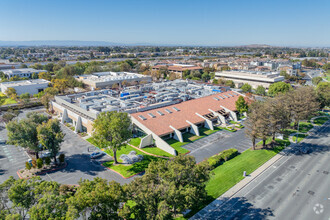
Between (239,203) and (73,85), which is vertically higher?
(73,85)

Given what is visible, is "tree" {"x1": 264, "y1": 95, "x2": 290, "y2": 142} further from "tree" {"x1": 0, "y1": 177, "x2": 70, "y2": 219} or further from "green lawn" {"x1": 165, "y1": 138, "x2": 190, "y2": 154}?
"tree" {"x1": 0, "y1": 177, "x2": 70, "y2": 219}

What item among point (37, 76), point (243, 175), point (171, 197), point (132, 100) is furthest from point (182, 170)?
point (37, 76)

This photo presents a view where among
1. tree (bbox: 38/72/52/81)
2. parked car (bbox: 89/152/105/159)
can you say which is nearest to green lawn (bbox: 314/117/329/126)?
parked car (bbox: 89/152/105/159)

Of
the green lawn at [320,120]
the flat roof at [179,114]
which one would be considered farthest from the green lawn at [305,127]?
the flat roof at [179,114]

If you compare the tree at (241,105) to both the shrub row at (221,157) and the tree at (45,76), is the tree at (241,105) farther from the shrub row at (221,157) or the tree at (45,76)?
the tree at (45,76)

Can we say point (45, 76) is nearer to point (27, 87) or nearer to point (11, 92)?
point (27, 87)

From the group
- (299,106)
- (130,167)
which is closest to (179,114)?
(130,167)

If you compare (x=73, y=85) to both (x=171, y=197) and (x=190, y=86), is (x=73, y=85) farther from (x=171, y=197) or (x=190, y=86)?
(x=171, y=197)

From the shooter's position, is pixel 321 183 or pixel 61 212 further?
pixel 321 183
